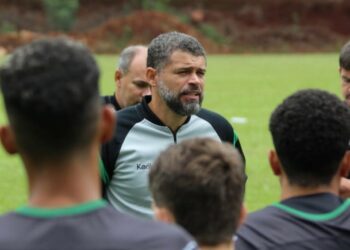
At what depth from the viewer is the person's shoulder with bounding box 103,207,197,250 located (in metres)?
2.42

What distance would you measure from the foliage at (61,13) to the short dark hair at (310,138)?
59.2m

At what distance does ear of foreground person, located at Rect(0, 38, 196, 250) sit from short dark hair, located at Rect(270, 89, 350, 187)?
1148 mm

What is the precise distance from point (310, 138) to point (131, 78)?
3932mm

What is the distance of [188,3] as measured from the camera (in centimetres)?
7181

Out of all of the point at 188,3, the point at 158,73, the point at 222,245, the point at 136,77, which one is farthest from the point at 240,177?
the point at 188,3

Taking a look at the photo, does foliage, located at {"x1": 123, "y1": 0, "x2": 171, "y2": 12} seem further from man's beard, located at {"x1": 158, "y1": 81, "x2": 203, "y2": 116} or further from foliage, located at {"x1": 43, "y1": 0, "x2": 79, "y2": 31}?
man's beard, located at {"x1": 158, "y1": 81, "x2": 203, "y2": 116}

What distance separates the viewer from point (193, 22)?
221 ft

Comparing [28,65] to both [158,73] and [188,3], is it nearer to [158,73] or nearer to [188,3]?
[158,73]

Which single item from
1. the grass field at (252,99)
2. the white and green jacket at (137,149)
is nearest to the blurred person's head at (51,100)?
the white and green jacket at (137,149)

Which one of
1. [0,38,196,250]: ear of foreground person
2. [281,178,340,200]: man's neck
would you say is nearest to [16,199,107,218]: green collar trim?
[0,38,196,250]: ear of foreground person

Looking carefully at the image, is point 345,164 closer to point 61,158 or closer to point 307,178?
point 307,178

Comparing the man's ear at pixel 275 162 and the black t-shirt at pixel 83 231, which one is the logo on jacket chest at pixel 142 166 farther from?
the black t-shirt at pixel 83 231

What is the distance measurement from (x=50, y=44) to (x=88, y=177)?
1.28 ft

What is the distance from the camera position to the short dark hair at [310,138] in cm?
358
